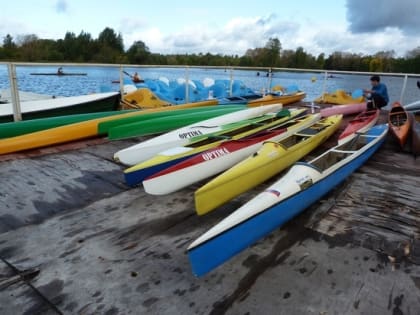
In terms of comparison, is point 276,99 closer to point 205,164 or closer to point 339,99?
point 339,99

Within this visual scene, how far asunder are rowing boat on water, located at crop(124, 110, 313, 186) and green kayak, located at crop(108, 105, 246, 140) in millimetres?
1216

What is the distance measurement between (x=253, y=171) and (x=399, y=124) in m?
4.23

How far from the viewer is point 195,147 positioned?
388 cm

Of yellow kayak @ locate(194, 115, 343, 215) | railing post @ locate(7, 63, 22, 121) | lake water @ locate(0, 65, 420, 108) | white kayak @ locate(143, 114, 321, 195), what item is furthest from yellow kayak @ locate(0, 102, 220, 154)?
yellow kayak @ locate(194, 115, 343, 215)

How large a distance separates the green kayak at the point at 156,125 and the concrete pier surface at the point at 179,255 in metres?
1.55

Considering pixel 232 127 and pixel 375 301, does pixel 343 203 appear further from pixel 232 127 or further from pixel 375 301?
pixel 232 127

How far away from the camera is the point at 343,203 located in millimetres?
3066

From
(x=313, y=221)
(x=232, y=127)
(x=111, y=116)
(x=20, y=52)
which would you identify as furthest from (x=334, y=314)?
(x=20, y=52)

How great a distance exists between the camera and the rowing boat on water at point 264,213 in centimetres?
184

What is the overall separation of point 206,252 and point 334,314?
2.51 ft

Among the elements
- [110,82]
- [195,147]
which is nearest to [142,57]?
[110,82]

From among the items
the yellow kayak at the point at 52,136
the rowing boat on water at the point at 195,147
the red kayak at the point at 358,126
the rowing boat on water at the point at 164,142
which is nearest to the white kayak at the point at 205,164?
the rowing boat on water at the point at 195,147

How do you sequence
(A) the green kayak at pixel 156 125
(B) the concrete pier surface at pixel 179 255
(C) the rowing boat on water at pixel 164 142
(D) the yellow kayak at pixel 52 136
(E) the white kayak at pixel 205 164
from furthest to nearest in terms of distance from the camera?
1. (A) the green kayak at pixel 156 125
2. (D) the yellow kayak at pixel 52 136
3. (C) the rowing boat on water at pixel 164 142
4. (E) the white kayak at pixel 205 164
5. (B) the concrete pier surface at pixel 179 255

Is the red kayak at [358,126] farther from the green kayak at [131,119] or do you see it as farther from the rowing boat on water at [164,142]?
the green kayak at [131,119]
